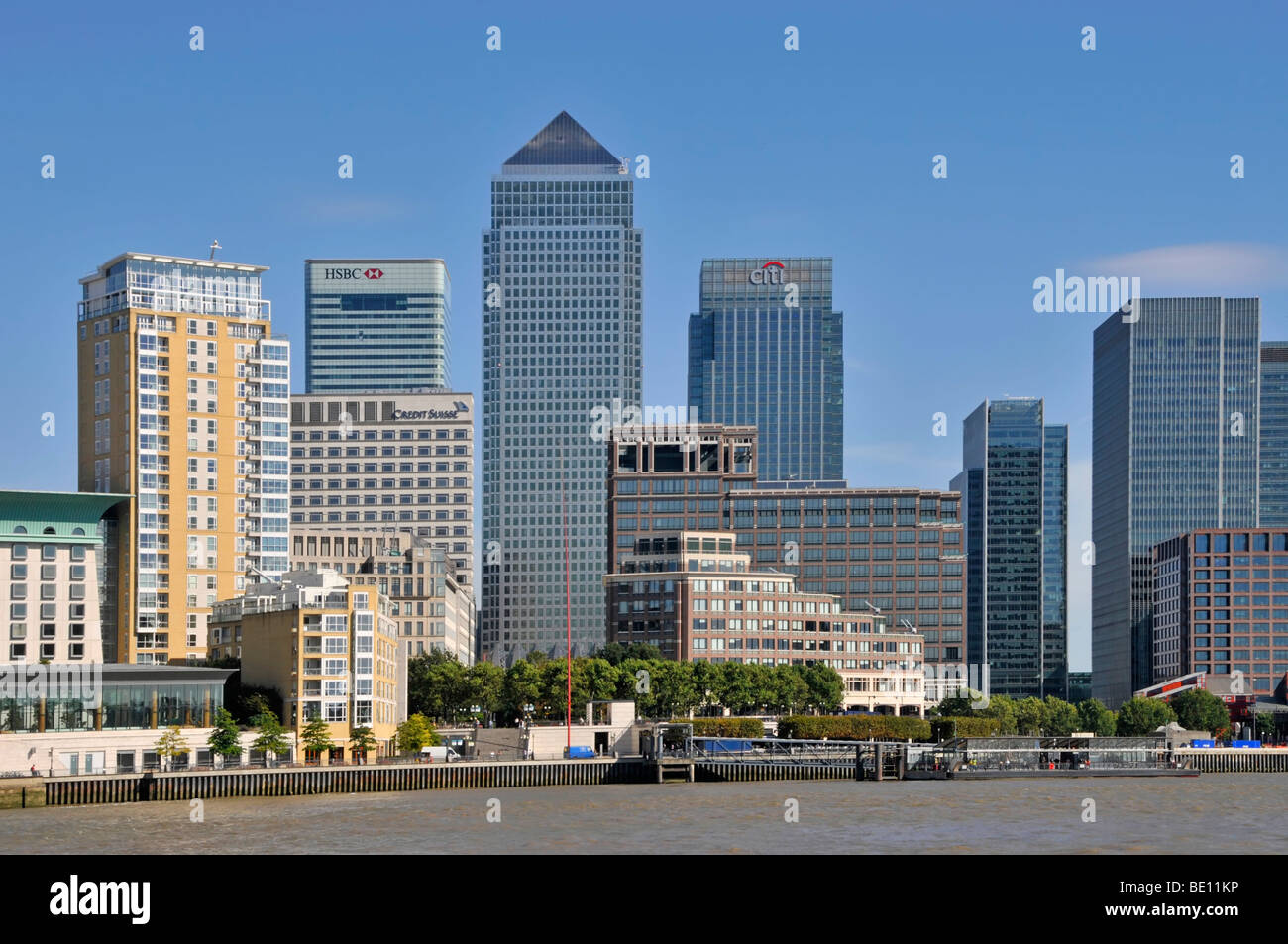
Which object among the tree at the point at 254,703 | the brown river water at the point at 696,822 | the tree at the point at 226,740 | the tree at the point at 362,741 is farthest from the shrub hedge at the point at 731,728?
the tree at the point at 226,740

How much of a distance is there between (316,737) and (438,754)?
14.9m

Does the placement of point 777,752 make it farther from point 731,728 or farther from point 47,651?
point 47,651

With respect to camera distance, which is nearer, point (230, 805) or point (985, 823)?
point (985, 823)

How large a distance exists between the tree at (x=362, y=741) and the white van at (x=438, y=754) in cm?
467

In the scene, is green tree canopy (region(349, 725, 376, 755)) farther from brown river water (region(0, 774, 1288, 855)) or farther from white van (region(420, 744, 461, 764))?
brown river water (region(0, 774, 1288, 855))

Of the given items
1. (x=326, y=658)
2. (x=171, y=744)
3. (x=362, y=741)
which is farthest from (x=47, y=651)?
(x=171, y=744)
